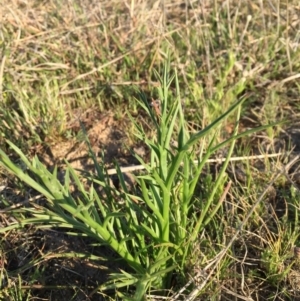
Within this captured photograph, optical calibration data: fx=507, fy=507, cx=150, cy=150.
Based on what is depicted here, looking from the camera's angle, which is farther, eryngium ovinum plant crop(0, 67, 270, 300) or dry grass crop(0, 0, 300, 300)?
dry grass crop(0, 0, 300, 300)

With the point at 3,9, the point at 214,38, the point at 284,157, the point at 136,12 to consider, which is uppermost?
the point at 3,9

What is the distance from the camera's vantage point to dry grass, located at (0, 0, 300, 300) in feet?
4.43

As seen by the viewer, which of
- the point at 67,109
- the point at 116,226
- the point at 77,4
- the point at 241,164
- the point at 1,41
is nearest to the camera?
the point at 116,226

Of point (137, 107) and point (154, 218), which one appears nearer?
point (154, 218)

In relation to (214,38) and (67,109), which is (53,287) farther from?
(214,38)

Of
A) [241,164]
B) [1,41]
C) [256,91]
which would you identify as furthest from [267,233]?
[1,41]

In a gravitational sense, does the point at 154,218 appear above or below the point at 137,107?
above

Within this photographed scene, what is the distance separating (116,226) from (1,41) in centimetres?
103

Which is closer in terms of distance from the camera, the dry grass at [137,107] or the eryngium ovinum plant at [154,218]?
the eryngium ovinum plant at [154,218]

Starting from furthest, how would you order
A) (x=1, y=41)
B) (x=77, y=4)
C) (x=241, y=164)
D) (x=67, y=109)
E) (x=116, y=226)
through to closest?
(x=77, y=4) < (x=1, y=41) < (x=67, y=109) < (x=241, y=164) < (x=116, y=226)

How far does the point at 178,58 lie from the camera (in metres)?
1.89

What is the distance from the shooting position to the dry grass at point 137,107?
1.35 metres

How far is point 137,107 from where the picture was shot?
1845 mm

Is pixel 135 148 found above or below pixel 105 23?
below
